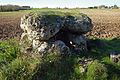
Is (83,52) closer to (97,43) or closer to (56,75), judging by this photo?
(97,43)

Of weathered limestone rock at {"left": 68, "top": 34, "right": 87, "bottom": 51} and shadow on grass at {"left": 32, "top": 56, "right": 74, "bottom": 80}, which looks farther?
weathered limestone rock at {"left": 68, "top": 34, "right": 87, "bottom": 51}

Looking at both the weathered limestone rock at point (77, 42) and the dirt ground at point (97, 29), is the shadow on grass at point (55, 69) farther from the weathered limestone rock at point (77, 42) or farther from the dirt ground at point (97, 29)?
the dirt ground at point (97, 29)

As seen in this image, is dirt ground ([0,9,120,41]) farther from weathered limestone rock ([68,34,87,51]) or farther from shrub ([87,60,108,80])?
shrub ([87,60,108,80])

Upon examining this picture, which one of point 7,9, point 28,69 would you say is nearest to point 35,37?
point 28,69

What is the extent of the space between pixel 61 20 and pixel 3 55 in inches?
132

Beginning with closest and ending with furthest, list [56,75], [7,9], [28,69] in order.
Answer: [28,69] < [56,75] < [7,9]

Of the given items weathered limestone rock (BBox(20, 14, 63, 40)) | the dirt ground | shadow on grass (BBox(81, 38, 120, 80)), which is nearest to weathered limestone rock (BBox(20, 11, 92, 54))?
weathered limestone rock (BBox(20, 14, 63, 40))

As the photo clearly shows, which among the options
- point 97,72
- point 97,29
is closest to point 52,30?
point 97,72

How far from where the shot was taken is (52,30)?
5.65 metres

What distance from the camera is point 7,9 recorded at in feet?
175

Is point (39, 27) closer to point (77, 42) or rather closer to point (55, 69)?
point (55, 69)

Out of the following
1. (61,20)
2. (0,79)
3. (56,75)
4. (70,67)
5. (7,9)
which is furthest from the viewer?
(7,9)

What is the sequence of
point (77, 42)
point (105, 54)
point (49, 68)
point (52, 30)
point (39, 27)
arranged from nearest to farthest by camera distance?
point (49, 68), point (39, 27), point (52, 30), point (105, 54), point (77, 42)

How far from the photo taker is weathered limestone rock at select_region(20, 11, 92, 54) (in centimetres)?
535
